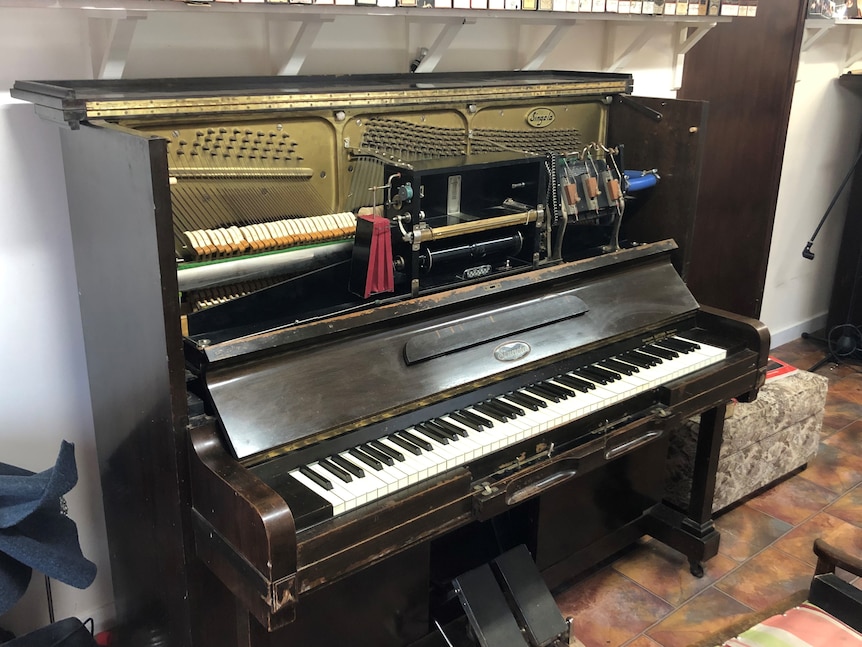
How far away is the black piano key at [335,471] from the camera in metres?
1.60

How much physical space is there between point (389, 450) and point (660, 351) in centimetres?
98

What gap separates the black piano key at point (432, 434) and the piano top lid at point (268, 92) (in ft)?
2.54

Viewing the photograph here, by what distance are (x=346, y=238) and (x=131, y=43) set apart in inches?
25.7

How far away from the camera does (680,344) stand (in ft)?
7.81

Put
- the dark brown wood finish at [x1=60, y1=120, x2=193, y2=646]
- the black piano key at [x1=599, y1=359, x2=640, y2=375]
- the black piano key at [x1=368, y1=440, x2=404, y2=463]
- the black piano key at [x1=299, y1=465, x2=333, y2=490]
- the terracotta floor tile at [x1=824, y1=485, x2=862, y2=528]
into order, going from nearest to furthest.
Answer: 1. the dark brown wood finish at [x1=60, y1=120, x2=193, y2=646]
2. the black piano key at [x1=299, y1=465, x2=333, y2=490]
3. the black piano key at [x1=368, y1=440, x2=404, y2=463]
4. the black piano key at [x1=599, y1=359, x2=640, y2=375]
5. the terracotta floor tile at [x1=824, y1=485, x2=862, y2=528]

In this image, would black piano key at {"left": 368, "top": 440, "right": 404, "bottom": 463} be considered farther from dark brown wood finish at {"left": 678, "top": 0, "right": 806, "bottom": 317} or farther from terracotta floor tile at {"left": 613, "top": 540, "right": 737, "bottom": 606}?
dark brown wood finish at {"left": 678, "top": 0, "right": 806, "bottom": 317}

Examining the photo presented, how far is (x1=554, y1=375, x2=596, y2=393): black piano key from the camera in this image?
205 centimetres

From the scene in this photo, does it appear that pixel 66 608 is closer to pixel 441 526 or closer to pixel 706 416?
pixel 441 526

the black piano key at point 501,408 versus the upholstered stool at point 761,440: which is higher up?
the black piano key at point 501,408

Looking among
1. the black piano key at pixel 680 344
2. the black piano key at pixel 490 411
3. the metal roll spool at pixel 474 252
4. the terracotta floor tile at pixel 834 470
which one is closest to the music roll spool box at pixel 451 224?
the metal roll spool at pixel 474 252

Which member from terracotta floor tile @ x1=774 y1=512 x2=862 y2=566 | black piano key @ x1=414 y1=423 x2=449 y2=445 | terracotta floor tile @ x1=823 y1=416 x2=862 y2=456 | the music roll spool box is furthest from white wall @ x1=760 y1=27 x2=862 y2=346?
black piano key @ x1=414 y1=423 x2=449 y2=445

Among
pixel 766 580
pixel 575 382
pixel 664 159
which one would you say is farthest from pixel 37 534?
pixel 766 580

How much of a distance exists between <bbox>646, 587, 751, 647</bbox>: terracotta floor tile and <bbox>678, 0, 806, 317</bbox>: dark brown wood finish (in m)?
1.53

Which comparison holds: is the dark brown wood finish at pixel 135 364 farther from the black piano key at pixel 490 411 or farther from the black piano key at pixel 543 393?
the black piano key at pixel 543 393
